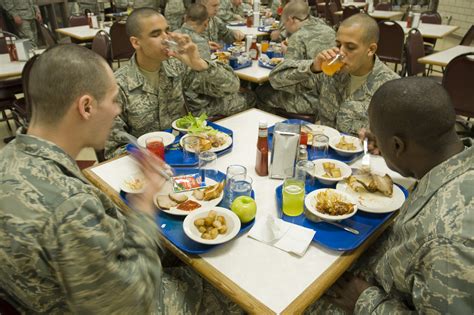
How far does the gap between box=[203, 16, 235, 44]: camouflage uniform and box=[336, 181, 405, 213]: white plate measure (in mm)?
3940

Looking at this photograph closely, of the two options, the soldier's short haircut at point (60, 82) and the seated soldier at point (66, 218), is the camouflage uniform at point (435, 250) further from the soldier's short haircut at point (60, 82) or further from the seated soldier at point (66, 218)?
the soldier's short haircut at point (60, 82)

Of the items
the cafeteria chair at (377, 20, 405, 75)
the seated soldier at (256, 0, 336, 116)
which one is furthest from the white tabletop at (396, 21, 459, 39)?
the seated soldier at (256, 0, 336, 116)

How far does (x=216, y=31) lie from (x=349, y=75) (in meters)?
3.07

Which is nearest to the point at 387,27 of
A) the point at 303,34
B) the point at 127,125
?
the point at 303,34

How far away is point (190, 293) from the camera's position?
1560mm

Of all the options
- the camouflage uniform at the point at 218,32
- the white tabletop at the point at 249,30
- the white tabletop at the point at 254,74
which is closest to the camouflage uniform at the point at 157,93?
the white tabletop at the point at 254,74

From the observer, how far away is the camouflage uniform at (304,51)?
3.36 m

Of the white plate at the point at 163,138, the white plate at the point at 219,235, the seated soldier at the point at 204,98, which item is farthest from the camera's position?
the seated soldier at the point at 204,98

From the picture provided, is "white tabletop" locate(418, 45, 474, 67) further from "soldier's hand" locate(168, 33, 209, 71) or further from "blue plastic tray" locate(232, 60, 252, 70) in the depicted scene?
"soldier's hand" locate(168, 33, 209, 71)

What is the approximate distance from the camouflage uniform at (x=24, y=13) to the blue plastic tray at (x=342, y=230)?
677 cm

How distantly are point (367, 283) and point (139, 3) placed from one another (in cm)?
698

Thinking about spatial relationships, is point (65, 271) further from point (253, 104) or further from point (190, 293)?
point (253, 104)

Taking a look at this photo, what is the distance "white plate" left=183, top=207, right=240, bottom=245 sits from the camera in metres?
1.40

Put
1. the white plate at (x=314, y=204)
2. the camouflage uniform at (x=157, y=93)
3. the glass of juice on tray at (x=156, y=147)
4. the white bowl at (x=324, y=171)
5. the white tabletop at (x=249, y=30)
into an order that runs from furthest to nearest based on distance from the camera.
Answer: the white tabletop at (x=249, y=30) → the camouflage uniform at (x=157, y=93) → the glass of juice on tray at (x=156, y=147) → the white bowl at (x=324, y=171) → the white plate at (x=314, y=204)
